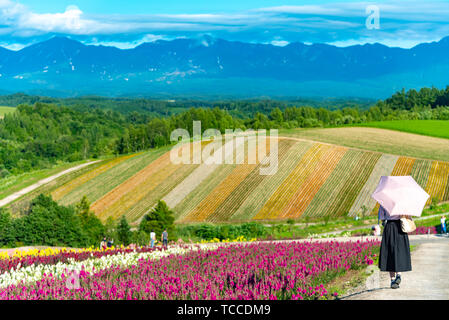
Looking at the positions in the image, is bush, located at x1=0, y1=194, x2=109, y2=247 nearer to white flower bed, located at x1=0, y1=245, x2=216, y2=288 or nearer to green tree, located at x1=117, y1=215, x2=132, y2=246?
green tree, located at x1=117, y1=215, x2=132, y2=246

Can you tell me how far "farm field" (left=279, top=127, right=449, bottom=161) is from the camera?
78875 millimetres

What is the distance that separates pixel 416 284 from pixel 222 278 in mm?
4262

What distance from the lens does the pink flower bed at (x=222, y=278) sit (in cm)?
980

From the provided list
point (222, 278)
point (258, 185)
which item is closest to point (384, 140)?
point (258, 185)

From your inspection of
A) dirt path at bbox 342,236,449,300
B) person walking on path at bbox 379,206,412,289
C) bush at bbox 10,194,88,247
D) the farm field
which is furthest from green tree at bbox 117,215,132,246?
the farm field

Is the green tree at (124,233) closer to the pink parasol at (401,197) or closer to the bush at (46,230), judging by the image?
the bush at (46,230)

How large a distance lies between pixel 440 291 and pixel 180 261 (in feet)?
22.3

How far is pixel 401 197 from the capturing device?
34.9 ft

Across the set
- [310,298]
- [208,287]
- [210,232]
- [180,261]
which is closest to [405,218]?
[310,298]

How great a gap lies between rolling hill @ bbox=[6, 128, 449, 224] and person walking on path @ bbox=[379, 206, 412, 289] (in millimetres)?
47066

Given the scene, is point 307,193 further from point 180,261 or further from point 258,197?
point 180,261

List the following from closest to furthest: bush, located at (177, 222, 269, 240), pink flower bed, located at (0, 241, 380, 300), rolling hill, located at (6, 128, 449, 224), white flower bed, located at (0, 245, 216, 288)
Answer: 1. pink flower bed, located at (0, 241, 380, 300)
2. white flower bed, located at (0, 245, 216, 288)
3. bush, located at (177, 222, 269, 240)
4. rolling hill, located at (6, 128, 449, 224)

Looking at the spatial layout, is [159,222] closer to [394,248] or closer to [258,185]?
[258,185]

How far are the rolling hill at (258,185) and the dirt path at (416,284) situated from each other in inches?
1739
